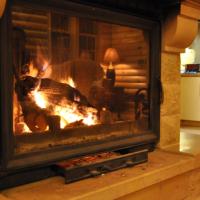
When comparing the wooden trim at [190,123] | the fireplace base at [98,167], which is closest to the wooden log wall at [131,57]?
the fireplace base at [98,167]

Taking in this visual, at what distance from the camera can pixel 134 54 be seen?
77.0 inches

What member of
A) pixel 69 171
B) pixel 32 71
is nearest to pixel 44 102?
pixel 32 71

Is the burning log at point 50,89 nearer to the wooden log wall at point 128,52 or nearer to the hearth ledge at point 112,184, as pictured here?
the wooden log wall at point 128,52

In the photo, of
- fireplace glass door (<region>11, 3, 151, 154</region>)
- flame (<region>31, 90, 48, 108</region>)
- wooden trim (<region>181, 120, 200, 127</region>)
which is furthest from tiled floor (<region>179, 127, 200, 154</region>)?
wooden trim (<region>181, 120, 200, 127</region>)

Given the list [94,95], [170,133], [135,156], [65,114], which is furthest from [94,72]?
[170,133]

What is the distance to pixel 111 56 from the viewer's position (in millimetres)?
1813

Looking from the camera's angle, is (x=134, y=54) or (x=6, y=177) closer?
(x=6, y=177)

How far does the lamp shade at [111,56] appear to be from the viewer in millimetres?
1787

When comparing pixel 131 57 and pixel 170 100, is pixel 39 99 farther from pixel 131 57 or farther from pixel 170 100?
pixel 170 100

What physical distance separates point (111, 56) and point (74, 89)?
32 cm

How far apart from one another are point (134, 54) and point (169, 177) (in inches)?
28.8

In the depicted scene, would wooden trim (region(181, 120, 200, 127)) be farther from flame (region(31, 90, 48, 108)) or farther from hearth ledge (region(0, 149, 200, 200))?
flame (region(31, 90, 48, 108))

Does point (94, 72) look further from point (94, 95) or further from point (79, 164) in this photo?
point (79, 164)

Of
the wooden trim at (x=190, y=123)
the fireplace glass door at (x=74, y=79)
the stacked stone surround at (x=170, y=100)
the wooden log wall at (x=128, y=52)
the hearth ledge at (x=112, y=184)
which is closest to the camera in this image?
the hearth ledge at (x=112, y=184)
